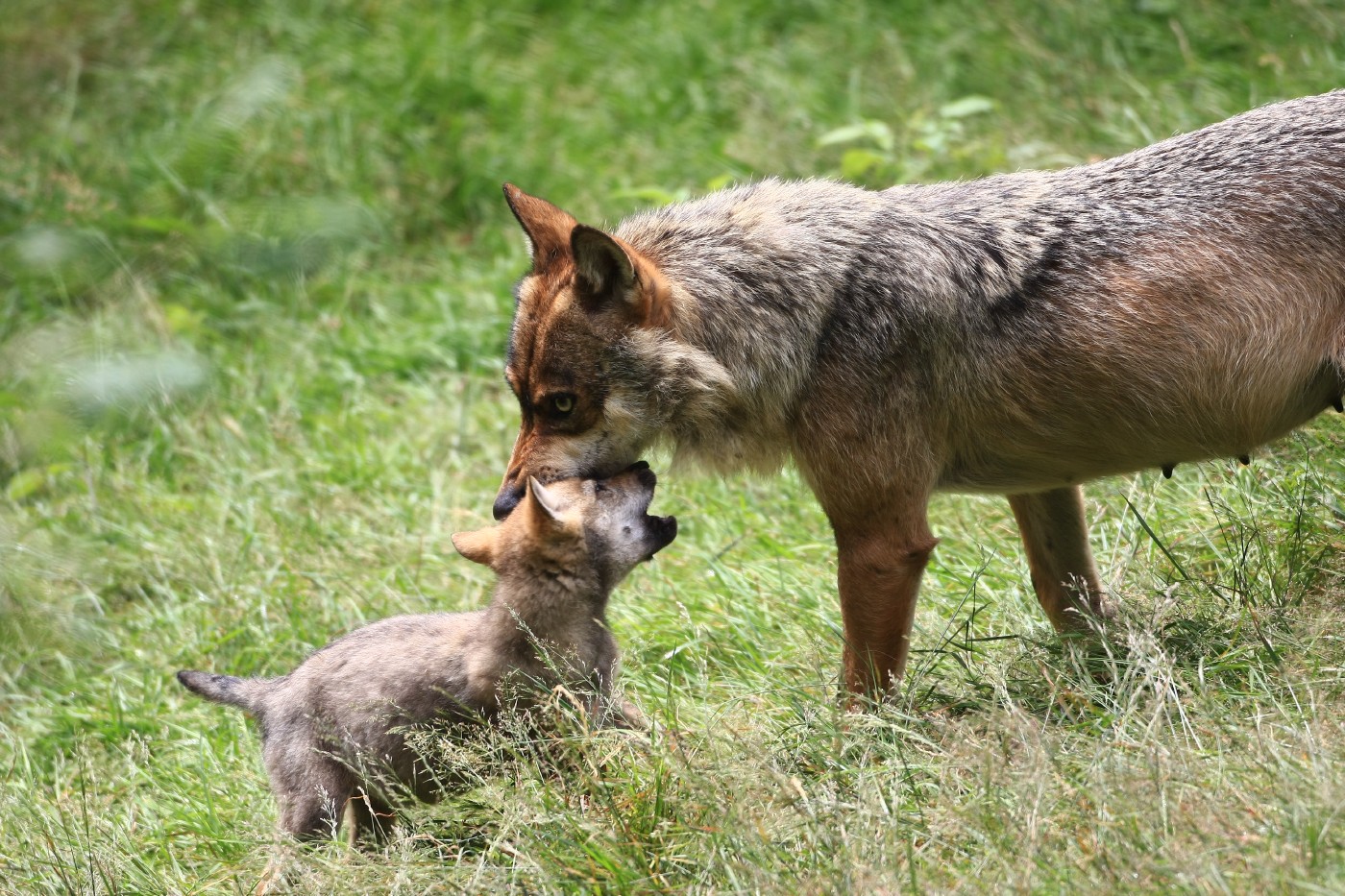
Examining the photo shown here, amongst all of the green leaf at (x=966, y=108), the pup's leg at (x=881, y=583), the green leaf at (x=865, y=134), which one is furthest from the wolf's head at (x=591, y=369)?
the green leaf at (x=966, y=108)

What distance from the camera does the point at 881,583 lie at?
461cm

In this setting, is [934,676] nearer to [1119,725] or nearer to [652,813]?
[1119,725]

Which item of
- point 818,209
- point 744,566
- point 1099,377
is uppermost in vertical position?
point 818,209

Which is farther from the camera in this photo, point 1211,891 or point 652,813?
point 652,813

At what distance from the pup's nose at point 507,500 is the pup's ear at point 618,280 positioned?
72cm

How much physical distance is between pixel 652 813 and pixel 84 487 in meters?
5.21

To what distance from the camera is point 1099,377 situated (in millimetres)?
4609

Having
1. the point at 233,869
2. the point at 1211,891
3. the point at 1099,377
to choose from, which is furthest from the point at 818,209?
the point at 233,869

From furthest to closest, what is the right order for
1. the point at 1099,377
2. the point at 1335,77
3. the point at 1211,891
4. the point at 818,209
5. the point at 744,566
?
the point at 1335,77
the point at 744,566
the point at 818,209
the point at 1099,377
the point at 1211,891

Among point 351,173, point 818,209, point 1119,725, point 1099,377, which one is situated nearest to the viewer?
point 1119,725

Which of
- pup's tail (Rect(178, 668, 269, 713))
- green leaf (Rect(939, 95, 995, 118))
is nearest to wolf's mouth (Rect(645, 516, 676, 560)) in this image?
pup's tail (Rect(178, 668, 269, 713))

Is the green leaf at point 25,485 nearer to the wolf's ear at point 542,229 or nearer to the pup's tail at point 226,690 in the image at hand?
the pup's tail at point 226,690

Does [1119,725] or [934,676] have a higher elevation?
[1119,725]

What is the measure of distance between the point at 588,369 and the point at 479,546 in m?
0.77
